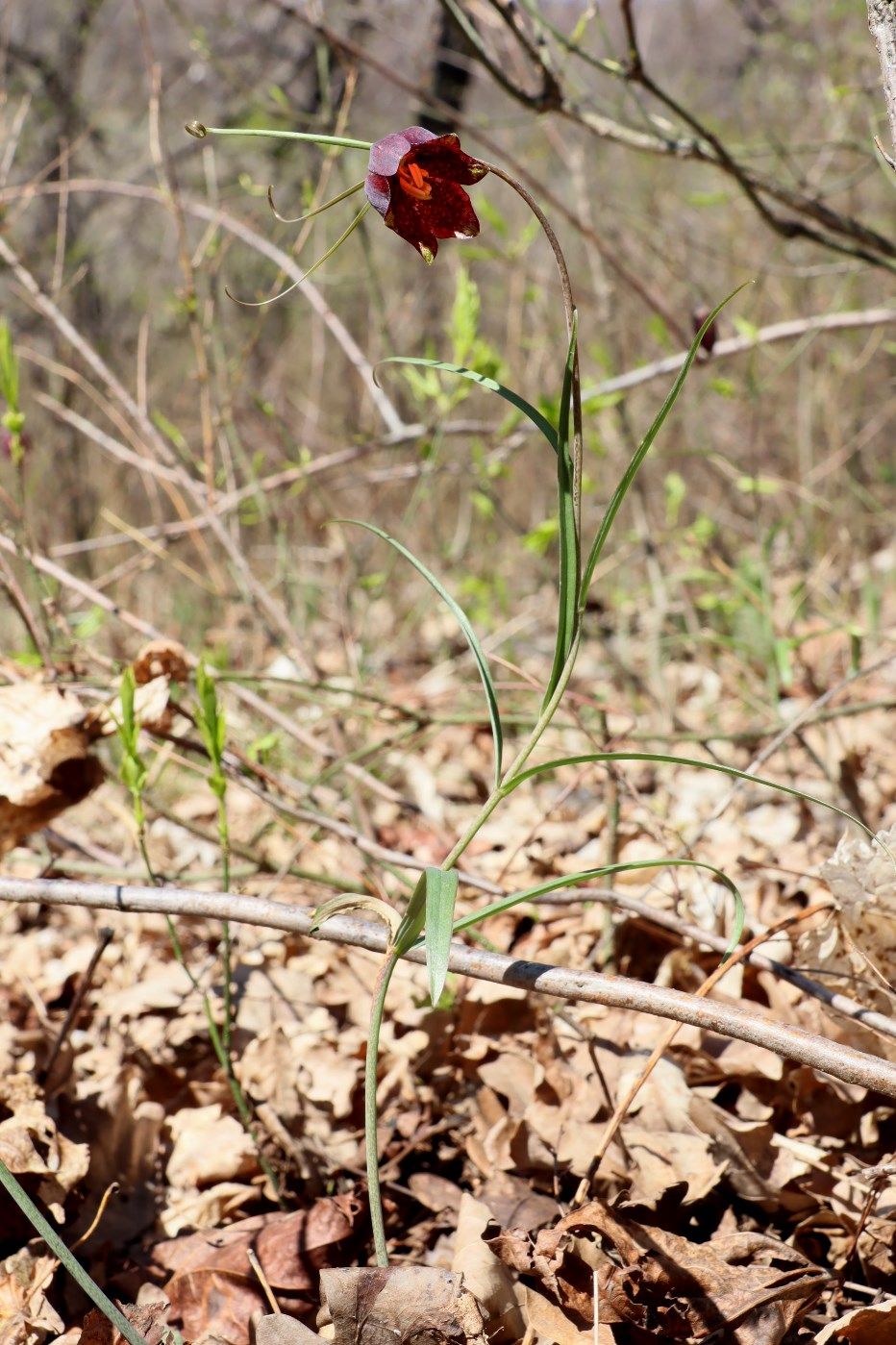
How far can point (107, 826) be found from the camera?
9.21 feet

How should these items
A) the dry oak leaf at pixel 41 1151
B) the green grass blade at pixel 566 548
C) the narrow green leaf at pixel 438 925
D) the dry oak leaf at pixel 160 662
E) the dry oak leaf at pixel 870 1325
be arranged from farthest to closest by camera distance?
the dry oak leaf at pixel 160 662, the dry oak leaf at pixel 41 1151, the dry oak leaf at pixel 870 1325, the green grass blade at pixel 566 548, the narrow green leaf at pixel 438 925

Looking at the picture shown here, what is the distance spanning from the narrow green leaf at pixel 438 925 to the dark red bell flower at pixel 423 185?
0.51 m

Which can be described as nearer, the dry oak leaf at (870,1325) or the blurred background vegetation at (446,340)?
A: the dry oak leaf at (870,1325)

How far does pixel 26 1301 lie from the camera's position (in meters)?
1.20

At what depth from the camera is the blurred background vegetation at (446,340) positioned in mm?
2209

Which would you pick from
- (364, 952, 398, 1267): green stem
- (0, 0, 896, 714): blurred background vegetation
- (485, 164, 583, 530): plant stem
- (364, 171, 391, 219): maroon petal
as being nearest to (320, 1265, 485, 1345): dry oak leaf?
(364, 952, 398, 1267): green stem

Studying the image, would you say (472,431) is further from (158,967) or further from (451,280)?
(451,280)

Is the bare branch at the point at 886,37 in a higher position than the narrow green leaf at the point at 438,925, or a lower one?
higher

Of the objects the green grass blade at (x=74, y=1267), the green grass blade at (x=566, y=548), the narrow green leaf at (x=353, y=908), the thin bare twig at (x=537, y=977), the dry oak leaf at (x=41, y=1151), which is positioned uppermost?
the green grass blade at (x=566, y=548)

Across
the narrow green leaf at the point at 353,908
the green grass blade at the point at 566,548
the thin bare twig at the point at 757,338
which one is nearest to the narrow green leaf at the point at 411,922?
the narrow green leaf at the point at 353,908

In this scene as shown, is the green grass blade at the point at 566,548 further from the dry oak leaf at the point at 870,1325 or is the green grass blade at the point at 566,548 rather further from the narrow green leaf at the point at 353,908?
the dry oak leaf at the point at 870,1325

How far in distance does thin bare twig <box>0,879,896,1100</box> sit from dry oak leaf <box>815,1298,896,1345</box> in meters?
0.29

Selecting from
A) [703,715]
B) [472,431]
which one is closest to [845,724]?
[703,715]

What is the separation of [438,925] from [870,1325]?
0.65 meters
